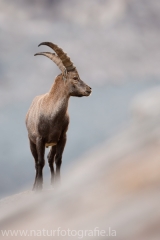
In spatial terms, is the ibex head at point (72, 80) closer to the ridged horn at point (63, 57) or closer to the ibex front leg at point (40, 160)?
the ridged horn at point (63, 57)

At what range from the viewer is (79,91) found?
873 cm

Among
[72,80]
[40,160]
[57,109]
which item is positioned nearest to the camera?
[72,80]

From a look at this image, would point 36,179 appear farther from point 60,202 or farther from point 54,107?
point 60,202

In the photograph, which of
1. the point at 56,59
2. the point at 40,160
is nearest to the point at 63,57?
the point at 56,59

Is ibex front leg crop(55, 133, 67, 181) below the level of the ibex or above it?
below

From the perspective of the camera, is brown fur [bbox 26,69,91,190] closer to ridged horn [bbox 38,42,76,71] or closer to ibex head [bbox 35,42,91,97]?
ibex head [bbox 35,42,91,97]

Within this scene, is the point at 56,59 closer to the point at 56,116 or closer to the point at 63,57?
the point at 63,57

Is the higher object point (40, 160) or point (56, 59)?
point (56, 59)

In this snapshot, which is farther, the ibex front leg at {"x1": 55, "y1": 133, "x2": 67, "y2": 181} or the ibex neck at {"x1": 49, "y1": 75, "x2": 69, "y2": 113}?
the ibex front leg at {"x1": 55, "y1": 133, "x2": 67, "y2": 181}

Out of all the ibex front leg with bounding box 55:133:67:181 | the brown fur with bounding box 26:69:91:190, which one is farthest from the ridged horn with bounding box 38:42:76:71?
the ibex front leg with bounding box 55:133:67:181

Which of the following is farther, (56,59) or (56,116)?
(56,59)

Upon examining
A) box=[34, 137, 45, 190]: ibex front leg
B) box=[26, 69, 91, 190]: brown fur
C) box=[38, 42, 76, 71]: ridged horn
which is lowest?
box=[34, 137, 45, 190]: ibex front leg

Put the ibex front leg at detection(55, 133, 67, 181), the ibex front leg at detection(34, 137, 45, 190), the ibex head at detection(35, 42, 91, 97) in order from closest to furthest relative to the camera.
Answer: the ibex head at detection(35, 42, 91, 97) → the ibex front leg at detection(34, 137, 45, 190) → the ibex front leg at detection(55, 133, 67, 181)

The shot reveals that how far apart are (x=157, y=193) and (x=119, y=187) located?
3.7 inches
